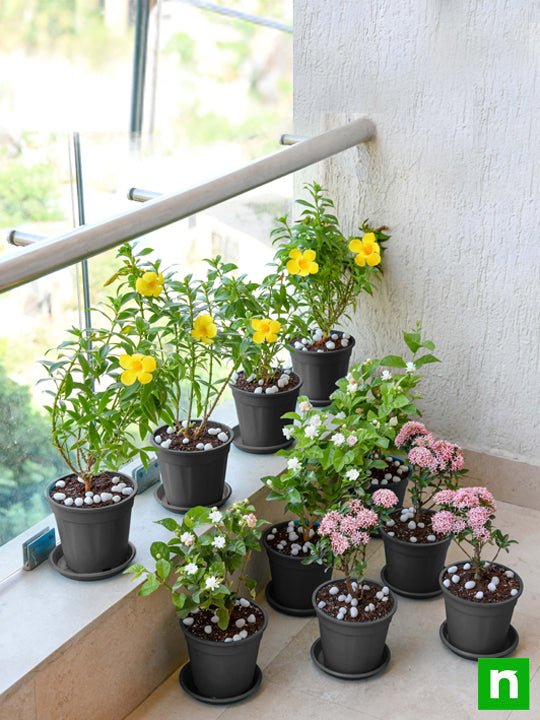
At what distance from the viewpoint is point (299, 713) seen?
1997 millimetres

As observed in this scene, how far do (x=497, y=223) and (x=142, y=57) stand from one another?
14.8 feet

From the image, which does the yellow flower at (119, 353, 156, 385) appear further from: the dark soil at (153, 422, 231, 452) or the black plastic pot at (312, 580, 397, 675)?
the black plastic pot at (312, 580, 397, 675)

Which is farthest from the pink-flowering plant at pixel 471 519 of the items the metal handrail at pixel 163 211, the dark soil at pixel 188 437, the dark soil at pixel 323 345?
the metal handrail at pixel 163 211

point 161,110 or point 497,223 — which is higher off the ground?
point 497,223

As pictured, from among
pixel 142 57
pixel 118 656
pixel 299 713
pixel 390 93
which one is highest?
pixel 390 93

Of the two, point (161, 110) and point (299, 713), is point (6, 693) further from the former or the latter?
point (161, 110)

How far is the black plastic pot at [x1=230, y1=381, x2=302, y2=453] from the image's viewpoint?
2.51m

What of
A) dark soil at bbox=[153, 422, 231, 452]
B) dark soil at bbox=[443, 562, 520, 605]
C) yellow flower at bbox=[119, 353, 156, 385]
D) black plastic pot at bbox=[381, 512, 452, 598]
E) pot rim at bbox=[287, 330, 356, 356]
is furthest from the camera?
pot rim at bbox=[287, 330, 356, 356]

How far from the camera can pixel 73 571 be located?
79.1 inches

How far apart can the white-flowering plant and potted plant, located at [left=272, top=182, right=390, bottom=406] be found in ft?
2.30

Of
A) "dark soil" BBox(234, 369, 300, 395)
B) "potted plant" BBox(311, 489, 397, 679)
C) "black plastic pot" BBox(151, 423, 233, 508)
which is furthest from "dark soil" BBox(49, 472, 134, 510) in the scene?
"dark soil" BBox(234, 369, 300, 395)

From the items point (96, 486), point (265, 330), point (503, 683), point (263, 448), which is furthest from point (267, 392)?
point (503, 683)

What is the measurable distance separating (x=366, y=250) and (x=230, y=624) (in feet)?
3.83

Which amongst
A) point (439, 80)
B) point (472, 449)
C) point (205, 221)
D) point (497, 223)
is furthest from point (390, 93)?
point (472, 449)
